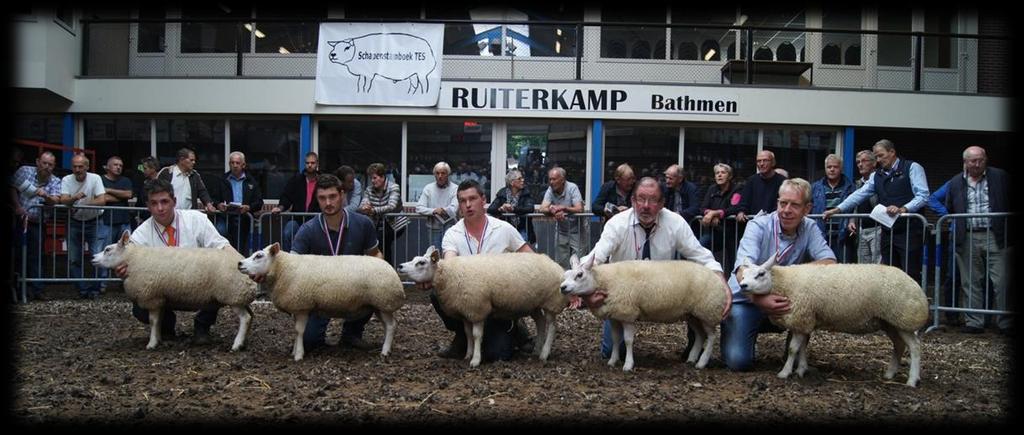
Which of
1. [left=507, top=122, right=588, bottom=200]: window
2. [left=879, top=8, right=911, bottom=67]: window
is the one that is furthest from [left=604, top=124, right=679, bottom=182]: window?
[left=879, top=8, right=911, bottom=67]: window

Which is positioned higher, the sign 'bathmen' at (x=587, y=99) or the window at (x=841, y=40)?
the window at (x=841, y=40)

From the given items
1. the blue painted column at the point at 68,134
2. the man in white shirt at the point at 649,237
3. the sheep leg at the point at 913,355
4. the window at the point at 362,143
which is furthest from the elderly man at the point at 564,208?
the blue painted column at the point at 68,134

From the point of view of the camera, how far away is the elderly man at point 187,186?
10219 millimetres

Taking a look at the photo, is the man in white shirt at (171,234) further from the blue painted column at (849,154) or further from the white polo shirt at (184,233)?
the blue painted column at (849,154)

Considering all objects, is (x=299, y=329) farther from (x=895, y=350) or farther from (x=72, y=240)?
(x=72, y=240)

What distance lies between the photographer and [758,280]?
220 inches

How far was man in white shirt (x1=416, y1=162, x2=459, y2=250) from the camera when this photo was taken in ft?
34.6

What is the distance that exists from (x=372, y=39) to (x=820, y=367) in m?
10.2

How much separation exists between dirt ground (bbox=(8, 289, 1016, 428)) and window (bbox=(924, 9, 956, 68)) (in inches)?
437

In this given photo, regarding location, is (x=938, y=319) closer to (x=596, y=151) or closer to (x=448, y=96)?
(x=596, y=151)

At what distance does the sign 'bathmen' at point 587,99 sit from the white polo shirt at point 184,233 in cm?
747

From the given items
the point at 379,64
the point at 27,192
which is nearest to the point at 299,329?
the point at 27,192

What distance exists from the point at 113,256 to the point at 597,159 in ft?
31.1

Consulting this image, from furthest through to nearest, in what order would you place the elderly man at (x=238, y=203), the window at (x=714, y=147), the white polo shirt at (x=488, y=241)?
the window at (x=714, y=147)
the elderly man at (x=238, y=203)
the white polo shirt at (x=488, y=241)
